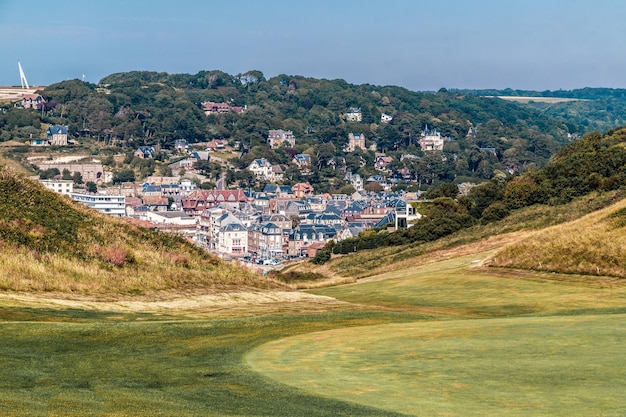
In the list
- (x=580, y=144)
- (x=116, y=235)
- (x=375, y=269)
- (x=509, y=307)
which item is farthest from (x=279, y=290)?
(x=580, y=144)

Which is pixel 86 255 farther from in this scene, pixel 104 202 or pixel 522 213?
pixel 104 202

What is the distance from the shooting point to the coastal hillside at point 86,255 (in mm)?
27656

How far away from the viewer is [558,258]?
1529 inches

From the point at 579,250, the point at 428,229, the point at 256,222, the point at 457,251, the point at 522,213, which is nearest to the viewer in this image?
the point at 579,250

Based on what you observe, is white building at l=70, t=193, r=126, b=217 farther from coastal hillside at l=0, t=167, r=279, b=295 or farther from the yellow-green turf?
the yellow-green turf

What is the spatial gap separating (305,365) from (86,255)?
56.2ft

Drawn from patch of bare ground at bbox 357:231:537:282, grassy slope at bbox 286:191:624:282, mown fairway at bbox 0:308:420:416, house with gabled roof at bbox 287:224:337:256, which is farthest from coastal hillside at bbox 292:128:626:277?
house with gabled roof at bbox 287:224:337:256

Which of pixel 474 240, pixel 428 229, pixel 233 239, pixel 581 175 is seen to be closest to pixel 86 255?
pixel 474 240

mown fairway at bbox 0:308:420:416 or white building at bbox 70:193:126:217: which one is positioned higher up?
white building at bbox 70:193:126:217

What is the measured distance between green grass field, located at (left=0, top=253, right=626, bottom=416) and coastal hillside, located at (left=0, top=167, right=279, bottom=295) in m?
4.34

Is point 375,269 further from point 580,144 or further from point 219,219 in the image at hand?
point 219,219

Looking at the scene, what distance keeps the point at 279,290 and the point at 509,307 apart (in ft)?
30.3

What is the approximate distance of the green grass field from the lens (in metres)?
12.3

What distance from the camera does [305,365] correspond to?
52.1 feet
